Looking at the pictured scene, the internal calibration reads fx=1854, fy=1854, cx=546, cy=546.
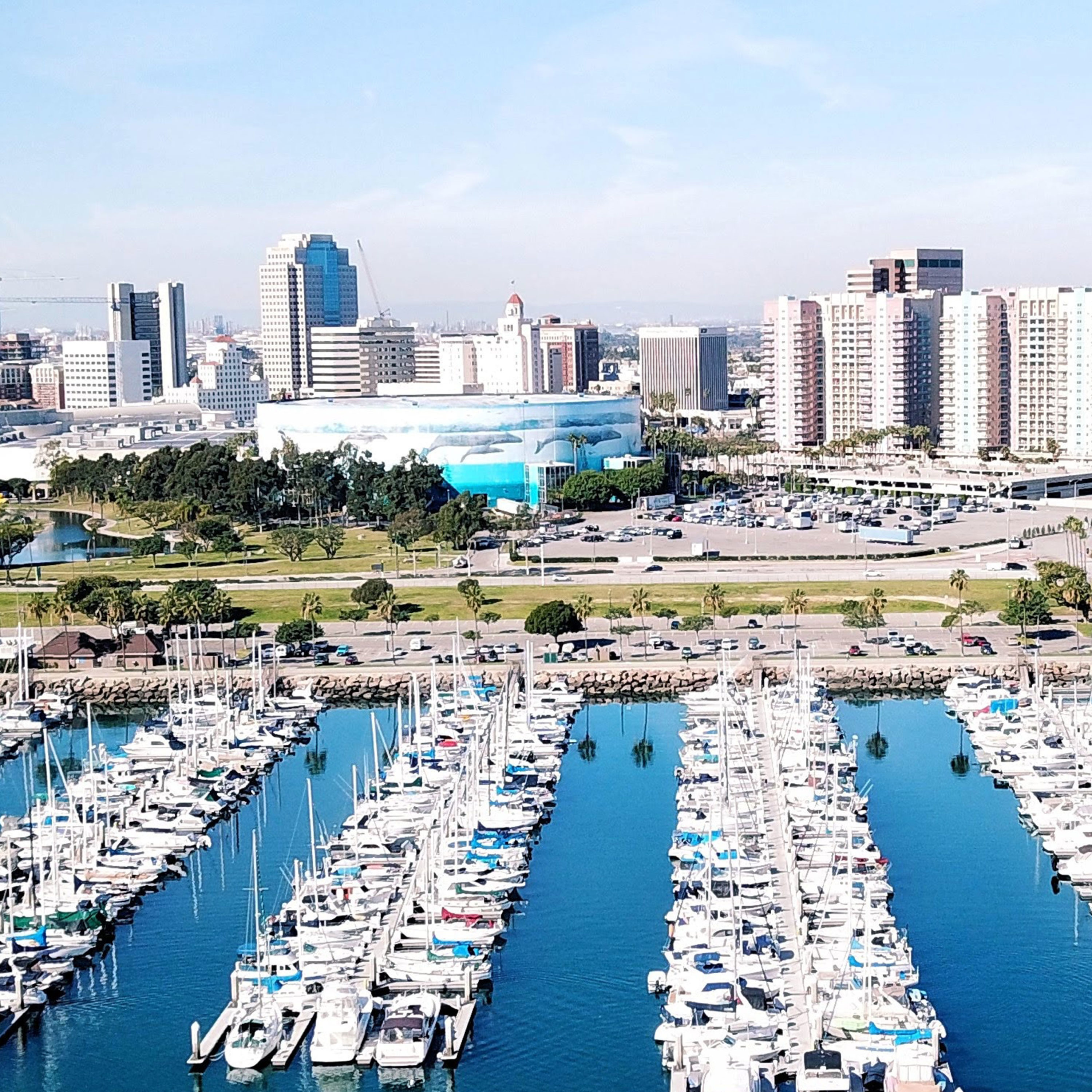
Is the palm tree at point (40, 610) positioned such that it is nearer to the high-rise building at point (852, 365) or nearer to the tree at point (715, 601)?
the tree at point (715, 601)

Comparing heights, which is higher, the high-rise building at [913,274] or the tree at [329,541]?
the high-rise building at [913,274]

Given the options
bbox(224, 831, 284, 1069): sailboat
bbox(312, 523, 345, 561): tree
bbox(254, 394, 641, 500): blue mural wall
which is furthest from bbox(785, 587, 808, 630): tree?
bbox(254, 394, 641, 500): blue mural wall

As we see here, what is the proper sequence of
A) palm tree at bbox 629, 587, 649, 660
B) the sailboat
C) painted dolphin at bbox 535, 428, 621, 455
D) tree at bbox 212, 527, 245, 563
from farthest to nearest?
painted dolphin at bbox 535, 428, 621, 455 < tree at bbox 212, 527, 245, 563 < palm tree at bbox 629, 587, 649, 660 < the sailboat

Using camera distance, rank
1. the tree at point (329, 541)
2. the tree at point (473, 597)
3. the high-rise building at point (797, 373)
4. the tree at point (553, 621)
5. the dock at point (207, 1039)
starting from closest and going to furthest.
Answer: the dock at point (207, 1039) < the tree at point (553, 621) < the tree at point (473, 597) < the tree at point (329, 541) < the high-rise building at point (797, 373)

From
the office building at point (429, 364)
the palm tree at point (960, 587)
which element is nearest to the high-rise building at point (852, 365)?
the office building at point (429, 364)

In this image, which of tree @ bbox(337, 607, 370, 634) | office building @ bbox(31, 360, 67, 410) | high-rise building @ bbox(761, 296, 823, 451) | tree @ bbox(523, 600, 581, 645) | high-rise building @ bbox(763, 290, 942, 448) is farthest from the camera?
office building @ bbox(31, 360, 67, 410)

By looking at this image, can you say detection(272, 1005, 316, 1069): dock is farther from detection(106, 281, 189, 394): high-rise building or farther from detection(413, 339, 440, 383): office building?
detection(106, 281, 189, 394): high-rise building

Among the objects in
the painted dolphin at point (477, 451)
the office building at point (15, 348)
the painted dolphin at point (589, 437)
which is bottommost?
the painted dolphin at point (477, 451)
